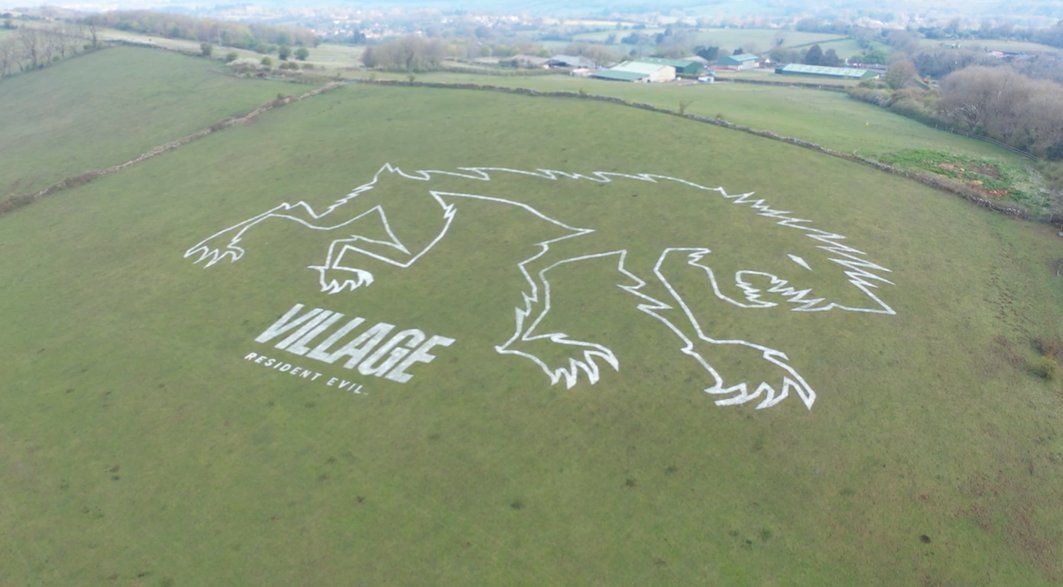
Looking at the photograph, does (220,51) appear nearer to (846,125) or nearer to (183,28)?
(183,28)

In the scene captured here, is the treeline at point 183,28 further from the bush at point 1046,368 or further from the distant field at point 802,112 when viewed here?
the bush at point 1046,368

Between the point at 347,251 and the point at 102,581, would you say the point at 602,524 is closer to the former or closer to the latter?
the point at 102,581

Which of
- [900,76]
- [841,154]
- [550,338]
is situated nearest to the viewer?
[550,338]

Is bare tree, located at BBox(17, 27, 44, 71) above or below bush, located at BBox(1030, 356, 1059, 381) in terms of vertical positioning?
above

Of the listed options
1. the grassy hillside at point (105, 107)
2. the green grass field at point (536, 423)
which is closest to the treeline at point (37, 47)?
the grassy hillside at point (105, 107)

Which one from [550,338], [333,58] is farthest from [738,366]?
[333,58]

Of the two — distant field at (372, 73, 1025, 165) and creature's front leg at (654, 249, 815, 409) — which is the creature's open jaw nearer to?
creature's front leg at (654, 249, 815, 409)

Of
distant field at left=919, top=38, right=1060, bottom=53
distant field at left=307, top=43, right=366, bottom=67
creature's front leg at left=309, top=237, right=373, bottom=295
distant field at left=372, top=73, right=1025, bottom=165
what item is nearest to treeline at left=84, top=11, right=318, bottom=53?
distant field at left=307, top=43, right=366, bottom=67

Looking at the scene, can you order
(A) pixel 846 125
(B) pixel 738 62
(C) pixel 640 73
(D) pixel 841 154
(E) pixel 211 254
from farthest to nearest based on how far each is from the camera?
(B) pixel 738 62 → (C) pixel 640 73 → (A) pixel 846 125 → (D) pixel 841 154 → (E) pixel 211 254
